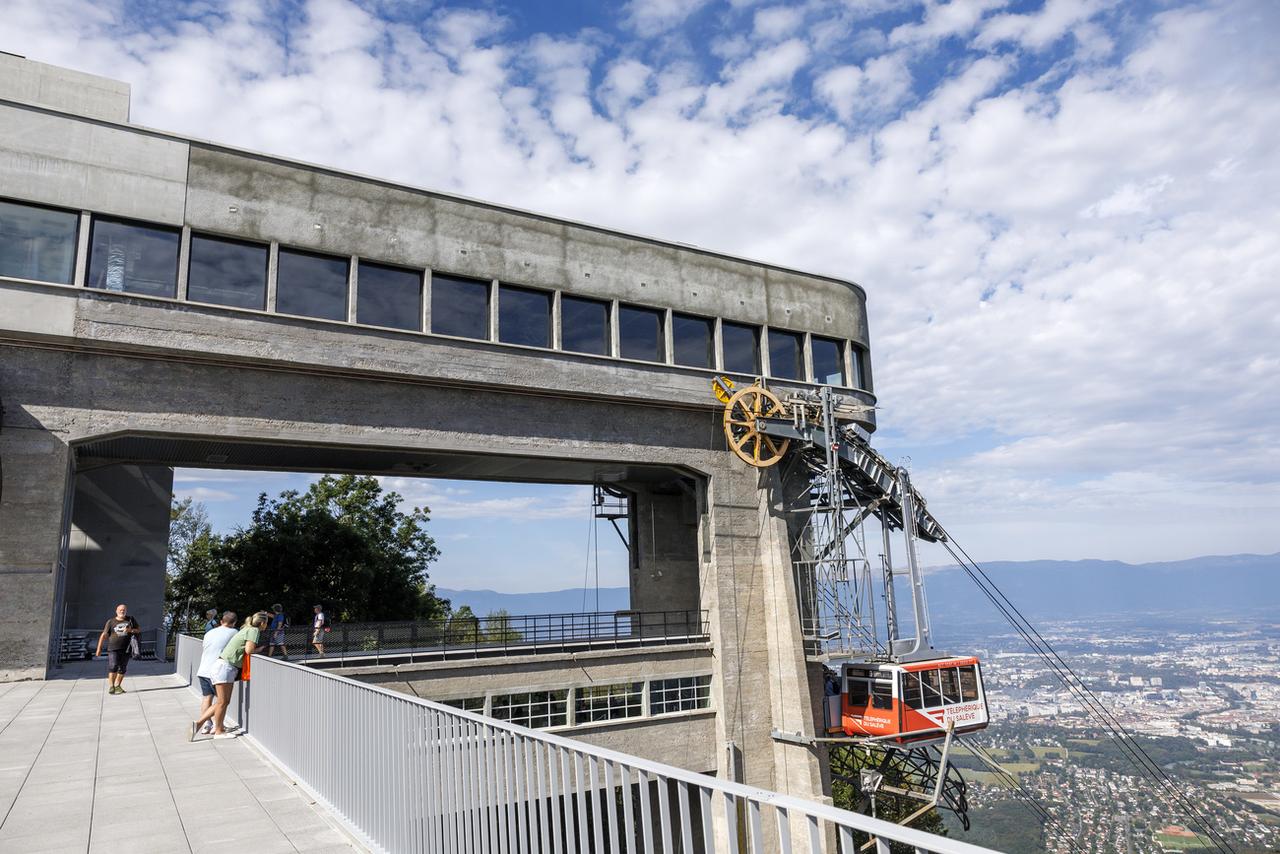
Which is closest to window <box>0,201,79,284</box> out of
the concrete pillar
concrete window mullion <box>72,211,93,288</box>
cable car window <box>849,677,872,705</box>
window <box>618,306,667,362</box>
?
concrete window mullion <box>72,211,93,288</box>

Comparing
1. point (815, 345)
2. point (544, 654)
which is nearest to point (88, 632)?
point (544, 654)

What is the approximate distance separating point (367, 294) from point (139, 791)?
17.0 metres

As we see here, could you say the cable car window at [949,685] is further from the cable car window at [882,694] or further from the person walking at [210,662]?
the person walking at [210,662]

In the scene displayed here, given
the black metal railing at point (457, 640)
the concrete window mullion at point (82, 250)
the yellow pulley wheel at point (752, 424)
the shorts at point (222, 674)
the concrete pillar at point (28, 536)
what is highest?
the concrete window mullion at point (82, 250)

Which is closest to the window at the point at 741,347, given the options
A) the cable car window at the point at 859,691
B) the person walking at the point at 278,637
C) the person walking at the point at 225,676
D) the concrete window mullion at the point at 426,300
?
the concrete window mullion at the point at 426,300

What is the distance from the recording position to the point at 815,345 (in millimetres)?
33531

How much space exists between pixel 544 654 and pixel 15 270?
17.2 m

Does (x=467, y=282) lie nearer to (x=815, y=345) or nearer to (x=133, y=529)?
(x=815, y=345)

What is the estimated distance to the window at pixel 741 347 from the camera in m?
30.9

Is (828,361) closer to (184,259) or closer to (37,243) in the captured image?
(184,259)

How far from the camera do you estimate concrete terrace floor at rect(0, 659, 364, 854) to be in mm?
7750

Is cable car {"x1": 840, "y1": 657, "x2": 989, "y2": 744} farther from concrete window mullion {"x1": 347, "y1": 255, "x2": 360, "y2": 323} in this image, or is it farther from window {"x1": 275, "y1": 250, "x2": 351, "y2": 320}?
A: window {"x1": 275, "y1": 250, "x2": 351, "y2": 320}

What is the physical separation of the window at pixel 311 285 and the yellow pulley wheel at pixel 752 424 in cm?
1348

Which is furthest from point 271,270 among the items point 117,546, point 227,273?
point 117,546
